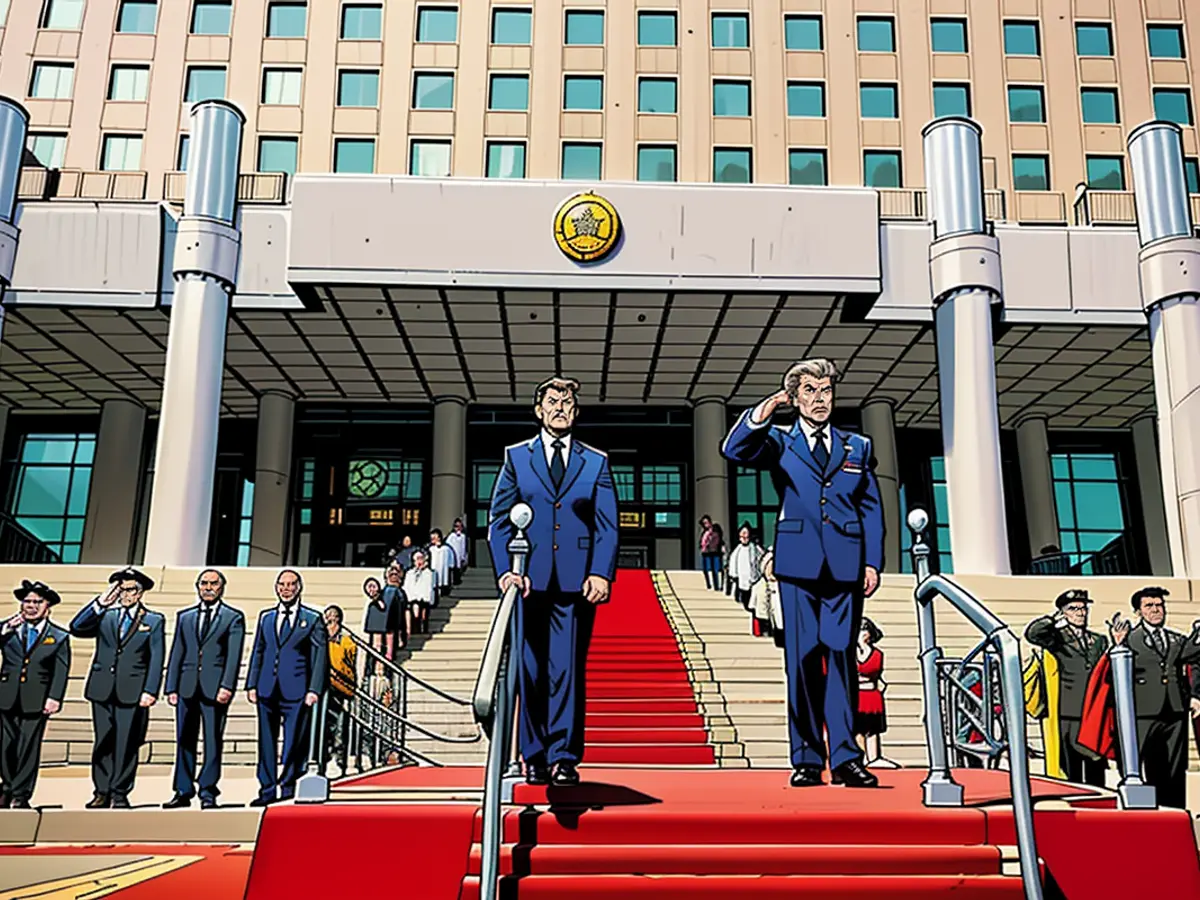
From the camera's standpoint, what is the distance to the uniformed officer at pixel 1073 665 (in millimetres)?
8898

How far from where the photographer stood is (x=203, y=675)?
9.57 m

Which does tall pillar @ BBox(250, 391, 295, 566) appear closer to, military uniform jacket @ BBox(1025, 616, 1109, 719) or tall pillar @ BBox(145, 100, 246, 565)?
tall pillar @ BBox(145, 100, 246, 565)

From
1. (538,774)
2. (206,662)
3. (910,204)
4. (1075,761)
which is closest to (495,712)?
(538,774)

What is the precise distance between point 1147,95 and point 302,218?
80.6 ft

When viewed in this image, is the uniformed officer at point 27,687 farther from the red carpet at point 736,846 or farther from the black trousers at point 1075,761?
the black trousers at point 1075,761

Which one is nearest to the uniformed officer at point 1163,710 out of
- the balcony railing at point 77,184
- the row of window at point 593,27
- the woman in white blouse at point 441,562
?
the woman in white blouse at point 441,562

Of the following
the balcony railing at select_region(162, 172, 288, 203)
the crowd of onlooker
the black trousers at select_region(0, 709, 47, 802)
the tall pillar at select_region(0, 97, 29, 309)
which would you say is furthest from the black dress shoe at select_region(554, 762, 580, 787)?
the balcony railing at select_region(162, 172, 288, 203)

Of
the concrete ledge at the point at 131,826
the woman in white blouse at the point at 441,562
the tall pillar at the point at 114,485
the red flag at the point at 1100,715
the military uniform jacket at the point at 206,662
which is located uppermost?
the tall pillar at the point at 114,485

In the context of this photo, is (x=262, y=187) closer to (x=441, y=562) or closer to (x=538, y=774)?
(x=441, y=562)

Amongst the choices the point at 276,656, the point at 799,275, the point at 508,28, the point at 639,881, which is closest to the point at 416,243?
the point at 799,275

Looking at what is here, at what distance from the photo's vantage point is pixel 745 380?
29.2 m

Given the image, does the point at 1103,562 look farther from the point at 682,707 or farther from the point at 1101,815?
the point at 1101,815

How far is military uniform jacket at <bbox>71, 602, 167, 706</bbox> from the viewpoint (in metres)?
9.62

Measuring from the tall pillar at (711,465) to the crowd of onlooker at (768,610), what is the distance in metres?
1.19
